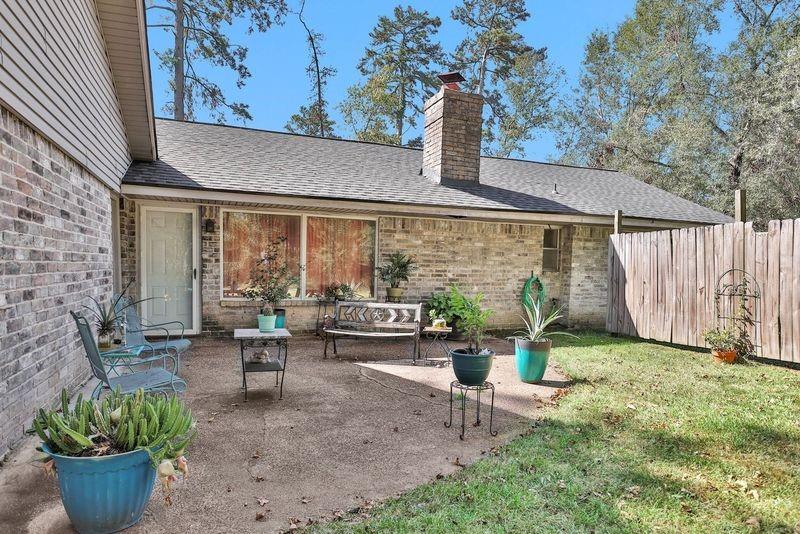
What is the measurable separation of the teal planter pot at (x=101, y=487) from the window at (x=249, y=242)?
5993 mm

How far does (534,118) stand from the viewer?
23.9 meters

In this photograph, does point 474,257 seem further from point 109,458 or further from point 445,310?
point 109,458

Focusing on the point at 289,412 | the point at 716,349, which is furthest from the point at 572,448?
the point at 716,349

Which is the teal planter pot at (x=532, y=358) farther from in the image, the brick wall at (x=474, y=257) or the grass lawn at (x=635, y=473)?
the brick wall at (x=474, y=257)

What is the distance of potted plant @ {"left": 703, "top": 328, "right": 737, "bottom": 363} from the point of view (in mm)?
6266

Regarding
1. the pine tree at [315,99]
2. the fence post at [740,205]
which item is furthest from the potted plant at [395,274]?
the pine tree at [315,99]


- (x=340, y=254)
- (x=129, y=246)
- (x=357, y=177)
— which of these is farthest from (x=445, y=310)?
(x=129, y=246)

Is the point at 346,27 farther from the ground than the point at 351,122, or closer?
farther from the ground

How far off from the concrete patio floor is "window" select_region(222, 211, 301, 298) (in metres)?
2.32

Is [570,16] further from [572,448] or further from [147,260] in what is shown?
[572,448]

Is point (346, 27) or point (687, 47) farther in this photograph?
point (346, 27)

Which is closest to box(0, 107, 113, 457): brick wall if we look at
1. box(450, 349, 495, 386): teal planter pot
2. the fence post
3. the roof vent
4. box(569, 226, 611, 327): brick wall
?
box(450, 349, 495, 386): teal planter pot

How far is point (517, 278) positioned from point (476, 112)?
3.83 meters

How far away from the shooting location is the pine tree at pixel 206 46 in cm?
1634
